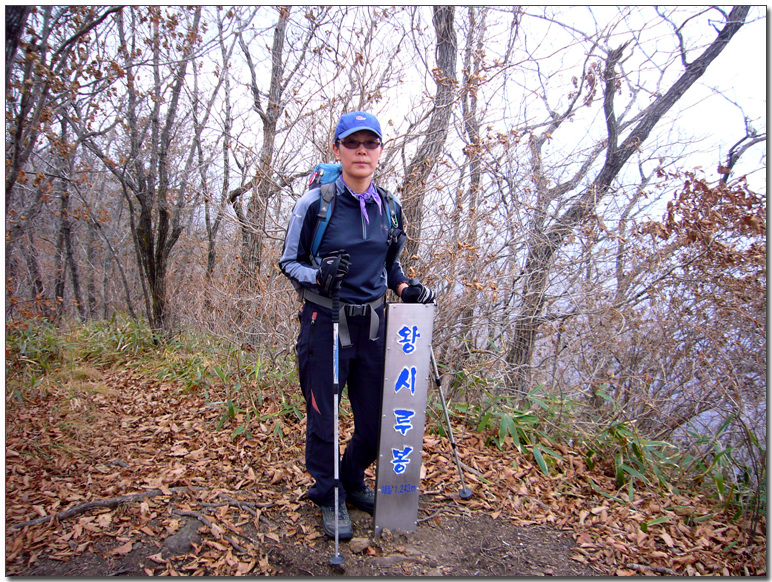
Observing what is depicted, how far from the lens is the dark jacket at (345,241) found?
8.99 ft

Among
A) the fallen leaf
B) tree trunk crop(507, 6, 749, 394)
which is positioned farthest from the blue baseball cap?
tree trunk crop(507, 6, 749, 394)

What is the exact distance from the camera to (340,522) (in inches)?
114

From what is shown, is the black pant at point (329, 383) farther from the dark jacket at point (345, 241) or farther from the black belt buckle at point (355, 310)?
the dark jacket at point (345, 241)

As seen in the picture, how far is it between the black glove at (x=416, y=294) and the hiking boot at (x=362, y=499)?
1.30m

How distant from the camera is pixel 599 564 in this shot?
2.99 m

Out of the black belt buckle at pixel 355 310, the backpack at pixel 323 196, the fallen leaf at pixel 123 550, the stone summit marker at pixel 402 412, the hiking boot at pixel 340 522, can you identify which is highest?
the backpack at pixel 323 196

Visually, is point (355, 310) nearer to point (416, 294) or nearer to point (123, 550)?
point (416, 294)

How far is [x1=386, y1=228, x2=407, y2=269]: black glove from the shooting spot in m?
2.97

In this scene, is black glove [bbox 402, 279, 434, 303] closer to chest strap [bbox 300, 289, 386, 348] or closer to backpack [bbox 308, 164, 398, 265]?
chest strap [bbox 300, 289, 386, 348]

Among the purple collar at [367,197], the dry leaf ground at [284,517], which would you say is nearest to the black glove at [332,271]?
the purple collar at [367,197]

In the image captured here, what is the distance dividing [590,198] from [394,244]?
3.89 metres

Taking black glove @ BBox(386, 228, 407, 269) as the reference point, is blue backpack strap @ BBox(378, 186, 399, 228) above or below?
above

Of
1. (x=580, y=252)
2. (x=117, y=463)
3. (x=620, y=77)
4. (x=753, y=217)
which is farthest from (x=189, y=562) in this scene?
(x=620, y=77)

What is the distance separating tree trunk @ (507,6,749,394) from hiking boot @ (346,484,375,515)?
2370mm
